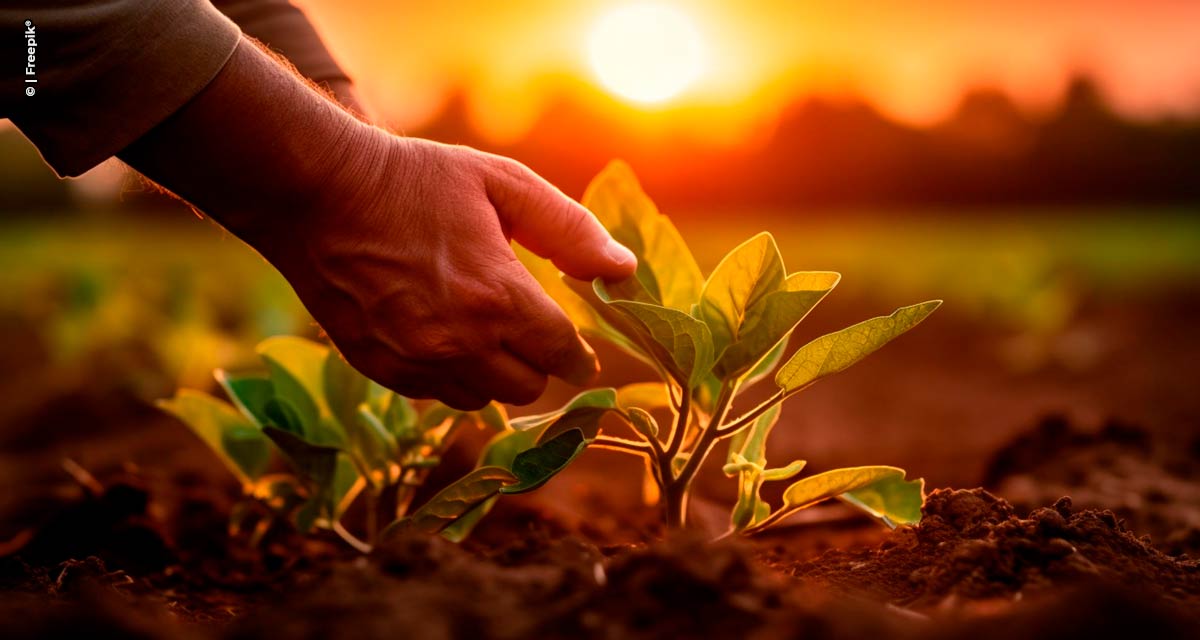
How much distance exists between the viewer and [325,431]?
227cm

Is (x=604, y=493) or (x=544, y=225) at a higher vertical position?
(x=544, y=225)

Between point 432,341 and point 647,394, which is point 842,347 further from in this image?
point 432,341

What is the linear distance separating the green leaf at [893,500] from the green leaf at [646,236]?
0.53 meters

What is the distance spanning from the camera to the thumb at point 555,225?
1.88 meters

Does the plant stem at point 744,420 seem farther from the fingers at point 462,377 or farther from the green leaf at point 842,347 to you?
the fingers at point 462,377

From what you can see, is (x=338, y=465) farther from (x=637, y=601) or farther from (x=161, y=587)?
(x=637, y=601)

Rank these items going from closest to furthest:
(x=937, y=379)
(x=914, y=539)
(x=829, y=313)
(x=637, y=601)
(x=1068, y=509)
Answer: (x=637, y=601) → (x=1068, y=509) → (x=914, y=539) → (x=937, y=379) → (x=829, y=313)

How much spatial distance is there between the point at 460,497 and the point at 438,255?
19.3 inches

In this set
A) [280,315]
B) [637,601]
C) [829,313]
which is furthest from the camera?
[829,313]

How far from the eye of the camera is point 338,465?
231 cm

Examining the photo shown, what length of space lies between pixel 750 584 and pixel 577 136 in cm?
2453

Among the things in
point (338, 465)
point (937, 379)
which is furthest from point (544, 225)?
point (937, 379)

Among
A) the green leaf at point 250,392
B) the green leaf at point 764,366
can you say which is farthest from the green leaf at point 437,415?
the green leaf at point 764,366

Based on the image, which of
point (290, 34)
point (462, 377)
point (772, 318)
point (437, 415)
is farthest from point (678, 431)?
point (290, 34)
